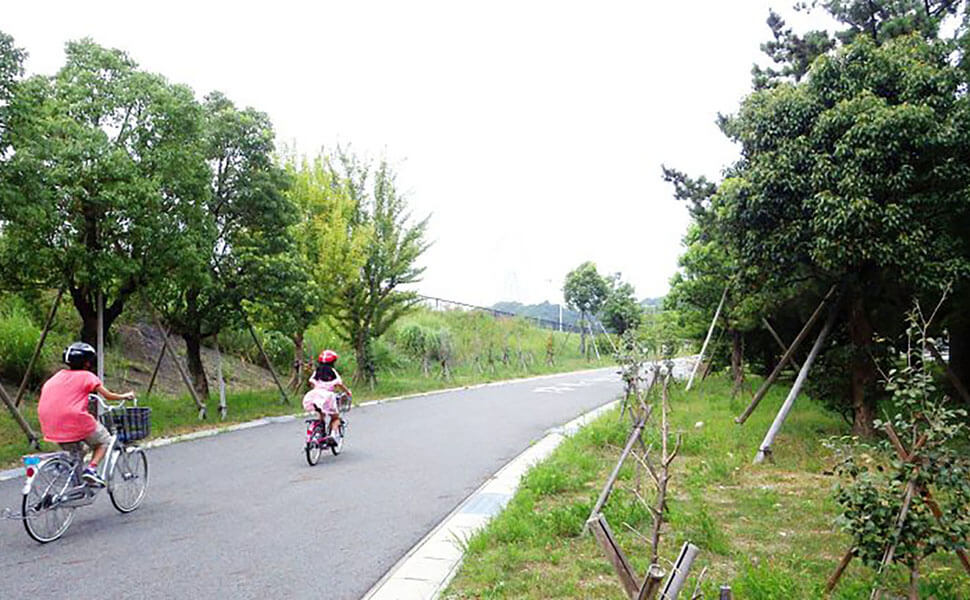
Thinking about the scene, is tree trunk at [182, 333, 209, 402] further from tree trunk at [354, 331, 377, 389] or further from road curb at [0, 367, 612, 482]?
tree trunk at [354, 331, 377, 389]

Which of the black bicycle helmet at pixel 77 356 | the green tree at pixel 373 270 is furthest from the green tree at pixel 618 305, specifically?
the black bicycle helmet at pixel 77 356

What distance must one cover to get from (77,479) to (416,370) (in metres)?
22.1

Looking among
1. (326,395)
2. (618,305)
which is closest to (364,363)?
(326,395)

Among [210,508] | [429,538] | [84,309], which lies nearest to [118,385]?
[84,309]

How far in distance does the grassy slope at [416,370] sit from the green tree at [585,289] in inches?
112

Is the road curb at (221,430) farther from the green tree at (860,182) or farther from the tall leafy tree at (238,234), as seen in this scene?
the green tree at (860,182)

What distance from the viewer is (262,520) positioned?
6934mm

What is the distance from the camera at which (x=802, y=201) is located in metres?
9.87

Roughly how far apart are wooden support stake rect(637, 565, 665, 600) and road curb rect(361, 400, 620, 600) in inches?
90.9

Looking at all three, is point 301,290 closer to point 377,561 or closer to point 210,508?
point 210,508

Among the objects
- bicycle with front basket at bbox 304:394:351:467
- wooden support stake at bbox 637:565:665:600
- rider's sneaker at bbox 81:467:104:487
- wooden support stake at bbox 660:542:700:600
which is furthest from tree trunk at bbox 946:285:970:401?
rider's sneaker at bbox 81:467:104:487

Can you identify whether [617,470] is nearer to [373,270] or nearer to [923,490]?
[923,490]

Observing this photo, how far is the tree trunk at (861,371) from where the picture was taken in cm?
1052

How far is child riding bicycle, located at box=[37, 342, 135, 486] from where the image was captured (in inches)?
255
